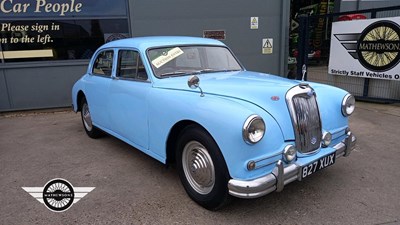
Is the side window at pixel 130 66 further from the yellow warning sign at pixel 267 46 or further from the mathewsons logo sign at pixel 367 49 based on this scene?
the mathewsons logo sign at pixel 367 49

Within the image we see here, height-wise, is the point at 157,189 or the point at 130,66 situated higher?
the point at 130,66

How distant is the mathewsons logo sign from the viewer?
276 inches

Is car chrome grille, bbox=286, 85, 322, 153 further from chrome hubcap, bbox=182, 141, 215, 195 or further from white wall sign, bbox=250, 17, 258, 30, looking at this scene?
white wall sign, bbox=250, 17, 258, 30

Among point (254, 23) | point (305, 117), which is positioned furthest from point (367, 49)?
point (305, 117)

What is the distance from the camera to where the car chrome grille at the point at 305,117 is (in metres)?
3.00

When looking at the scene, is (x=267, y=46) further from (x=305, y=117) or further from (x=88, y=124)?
(x=305, y=117)

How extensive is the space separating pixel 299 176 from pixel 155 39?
264 centimetres

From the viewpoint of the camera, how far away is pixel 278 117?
115 inches

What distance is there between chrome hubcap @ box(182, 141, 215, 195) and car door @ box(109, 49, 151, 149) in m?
0.72

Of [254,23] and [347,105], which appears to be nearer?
[347,105]

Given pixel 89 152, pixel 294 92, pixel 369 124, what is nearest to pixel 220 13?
pixel 369 124

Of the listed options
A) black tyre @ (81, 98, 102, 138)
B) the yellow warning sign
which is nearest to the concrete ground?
black tyre @ (81, 98, 102, 138)

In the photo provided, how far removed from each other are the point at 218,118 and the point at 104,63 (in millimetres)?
2900

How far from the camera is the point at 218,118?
2.80 meters
